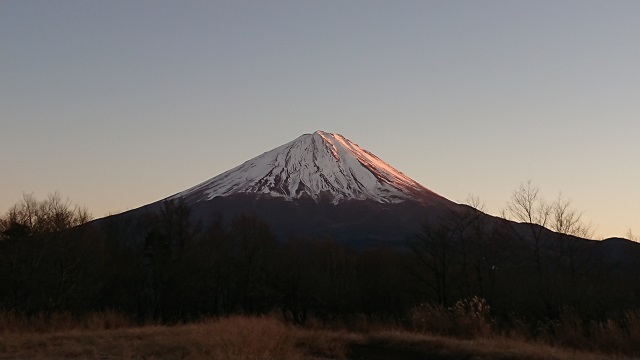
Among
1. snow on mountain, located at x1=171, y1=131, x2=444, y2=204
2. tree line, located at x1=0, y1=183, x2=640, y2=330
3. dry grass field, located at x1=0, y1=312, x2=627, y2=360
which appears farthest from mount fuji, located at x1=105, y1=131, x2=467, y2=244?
dry grass field, located at x1=0, y1=312, x2=627, y2=360

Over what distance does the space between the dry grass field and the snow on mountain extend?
91.6 metres

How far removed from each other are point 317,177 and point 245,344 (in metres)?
107

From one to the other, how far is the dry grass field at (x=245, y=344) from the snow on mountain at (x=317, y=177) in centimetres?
9157

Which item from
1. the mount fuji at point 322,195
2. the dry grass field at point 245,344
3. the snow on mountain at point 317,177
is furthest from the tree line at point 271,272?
the snow on mountain at point 317,177

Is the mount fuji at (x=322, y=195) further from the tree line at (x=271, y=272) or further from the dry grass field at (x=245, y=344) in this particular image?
the dry grass field at (x=245, y=344)

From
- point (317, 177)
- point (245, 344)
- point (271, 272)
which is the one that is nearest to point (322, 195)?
point (317, 177)

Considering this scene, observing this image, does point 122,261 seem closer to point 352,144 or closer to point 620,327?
point 620,327

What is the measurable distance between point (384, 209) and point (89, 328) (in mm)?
90899

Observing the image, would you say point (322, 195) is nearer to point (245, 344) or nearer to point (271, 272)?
point (271, 272)

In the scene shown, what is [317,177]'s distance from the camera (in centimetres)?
12038

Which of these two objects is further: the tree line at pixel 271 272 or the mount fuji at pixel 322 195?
the mount fuji at pixel 322 195

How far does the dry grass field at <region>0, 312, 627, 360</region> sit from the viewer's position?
46.7 feet

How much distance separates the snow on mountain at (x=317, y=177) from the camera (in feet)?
377

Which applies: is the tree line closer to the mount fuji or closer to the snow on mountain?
the mount fuji
